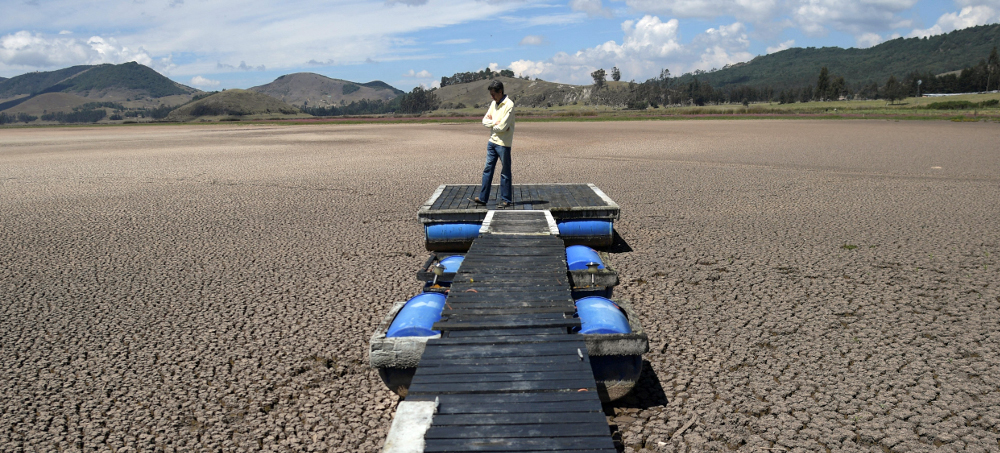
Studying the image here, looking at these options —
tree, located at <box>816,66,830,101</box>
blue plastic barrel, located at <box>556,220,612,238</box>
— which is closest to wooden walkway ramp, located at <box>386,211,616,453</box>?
blue plastic barrel, located at <box>556,220,612,238</box>

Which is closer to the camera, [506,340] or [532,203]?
[506,340]

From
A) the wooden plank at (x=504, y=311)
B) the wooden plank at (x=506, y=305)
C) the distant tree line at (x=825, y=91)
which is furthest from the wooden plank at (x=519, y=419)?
the distant tree line at (x=825, y=91)

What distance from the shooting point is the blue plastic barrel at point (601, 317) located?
451 centimetres

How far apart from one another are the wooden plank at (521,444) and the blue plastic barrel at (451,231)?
6.13m

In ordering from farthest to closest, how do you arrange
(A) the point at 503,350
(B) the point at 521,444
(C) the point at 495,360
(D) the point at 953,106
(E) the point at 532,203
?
(D) the point at 953,106 < (E) the point at 532,203 < (A) the point at 503,350 < (C) the point at 495,360 < (B) the point at 521,444

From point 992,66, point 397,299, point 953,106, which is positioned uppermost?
point 992,66

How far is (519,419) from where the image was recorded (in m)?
3.25

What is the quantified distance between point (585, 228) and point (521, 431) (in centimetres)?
632

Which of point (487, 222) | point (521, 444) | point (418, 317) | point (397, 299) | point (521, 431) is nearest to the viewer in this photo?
point (521, 444)

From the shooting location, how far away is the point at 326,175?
18.0 meters

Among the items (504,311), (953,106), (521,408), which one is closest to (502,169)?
(504,311)

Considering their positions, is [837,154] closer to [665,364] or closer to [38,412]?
[665,364]

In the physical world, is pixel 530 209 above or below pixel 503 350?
above

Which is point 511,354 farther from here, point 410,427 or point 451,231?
point 451,231
